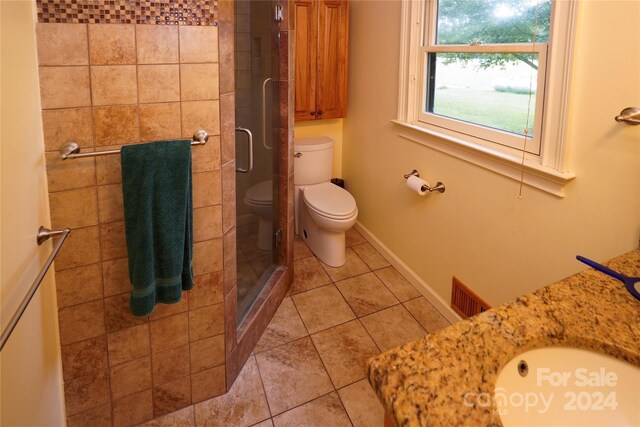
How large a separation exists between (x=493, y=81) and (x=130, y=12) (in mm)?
1521

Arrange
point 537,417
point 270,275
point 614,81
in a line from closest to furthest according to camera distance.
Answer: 1. point 537,417
2. point 614,81
3. point 270,275

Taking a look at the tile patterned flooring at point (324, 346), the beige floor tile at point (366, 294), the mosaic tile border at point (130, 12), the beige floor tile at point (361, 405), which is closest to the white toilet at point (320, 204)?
the tile patterned flooring at point (324, 346)

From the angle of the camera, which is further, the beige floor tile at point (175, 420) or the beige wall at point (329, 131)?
the beige wall at point (329, 131)

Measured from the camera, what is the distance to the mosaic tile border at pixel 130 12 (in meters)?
1.25

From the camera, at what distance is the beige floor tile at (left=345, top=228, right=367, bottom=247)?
3.29 metres

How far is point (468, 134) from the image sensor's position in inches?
85.1

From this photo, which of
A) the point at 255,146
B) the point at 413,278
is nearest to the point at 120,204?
the point at 255,146

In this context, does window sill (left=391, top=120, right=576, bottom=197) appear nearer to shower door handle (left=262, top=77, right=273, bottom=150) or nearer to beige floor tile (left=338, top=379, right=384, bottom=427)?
shower door handle (left=262, top=77, right=273, bottom=150)

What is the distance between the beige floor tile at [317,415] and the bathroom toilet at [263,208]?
88cm

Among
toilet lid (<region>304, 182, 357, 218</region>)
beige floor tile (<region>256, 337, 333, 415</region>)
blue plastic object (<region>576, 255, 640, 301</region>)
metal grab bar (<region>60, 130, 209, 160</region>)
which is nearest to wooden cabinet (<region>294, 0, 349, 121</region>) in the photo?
toilet lid (<region>304, 182, 357, 218</region>)

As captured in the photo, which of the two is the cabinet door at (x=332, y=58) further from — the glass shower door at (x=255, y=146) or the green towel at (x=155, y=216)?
the green towel at (x=155, y=216)

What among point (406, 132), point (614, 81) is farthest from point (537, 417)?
point (406, 132)

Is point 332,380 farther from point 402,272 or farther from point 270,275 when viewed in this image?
point 402,272

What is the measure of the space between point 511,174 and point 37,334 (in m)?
1.80
